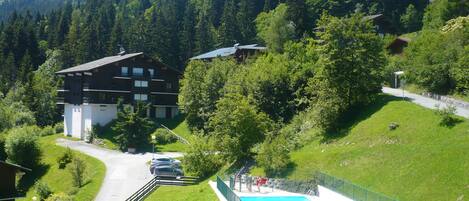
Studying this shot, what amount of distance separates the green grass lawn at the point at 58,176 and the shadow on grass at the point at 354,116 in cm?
1918

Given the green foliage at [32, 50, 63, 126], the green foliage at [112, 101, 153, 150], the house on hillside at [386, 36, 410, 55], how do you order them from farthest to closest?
the green foliage at [32, 50, 63, 126] < the house on hillside at [386, 36, 410, 55] < the green foliage at [112, 101, 153, 150]

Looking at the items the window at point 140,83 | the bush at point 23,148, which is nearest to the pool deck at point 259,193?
the bush at point 23,148

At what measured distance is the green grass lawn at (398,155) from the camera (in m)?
28.8

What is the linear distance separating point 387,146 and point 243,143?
12.6 m

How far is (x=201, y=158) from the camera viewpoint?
4631 centimetres

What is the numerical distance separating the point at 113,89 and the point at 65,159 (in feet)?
59.2

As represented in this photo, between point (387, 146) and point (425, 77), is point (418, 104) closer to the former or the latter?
point (425, 77)

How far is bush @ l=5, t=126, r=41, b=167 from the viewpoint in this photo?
60.4 m

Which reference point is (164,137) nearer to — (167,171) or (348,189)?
(167,171)

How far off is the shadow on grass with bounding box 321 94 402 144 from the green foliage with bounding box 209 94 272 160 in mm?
5191

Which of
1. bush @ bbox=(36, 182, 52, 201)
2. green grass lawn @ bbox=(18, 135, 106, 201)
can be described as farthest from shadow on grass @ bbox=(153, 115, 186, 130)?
bush @ bbox=(36, 182, 52, 201)

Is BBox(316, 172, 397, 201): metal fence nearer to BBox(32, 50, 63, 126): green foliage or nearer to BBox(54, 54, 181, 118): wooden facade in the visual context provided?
BBox(54, 54, 181, 118): wooden facade

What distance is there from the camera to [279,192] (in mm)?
37219

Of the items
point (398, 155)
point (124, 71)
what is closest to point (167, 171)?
point (398, 155)
